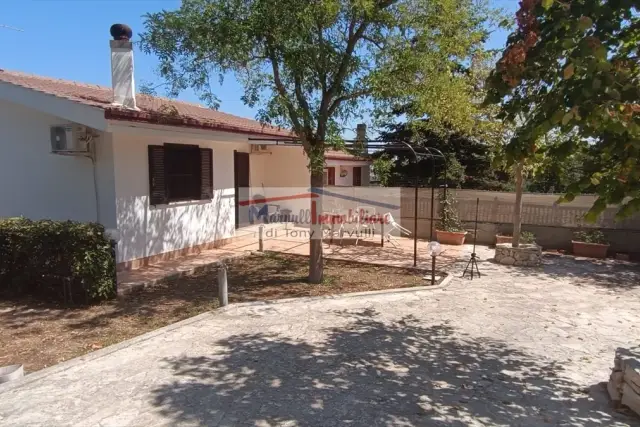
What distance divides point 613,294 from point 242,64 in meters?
7.48

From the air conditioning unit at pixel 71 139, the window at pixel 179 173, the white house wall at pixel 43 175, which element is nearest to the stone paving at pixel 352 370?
the window at pixel 179 173

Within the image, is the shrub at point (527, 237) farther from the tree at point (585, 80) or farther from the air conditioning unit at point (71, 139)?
the air conditioning unit at point (71, 139)

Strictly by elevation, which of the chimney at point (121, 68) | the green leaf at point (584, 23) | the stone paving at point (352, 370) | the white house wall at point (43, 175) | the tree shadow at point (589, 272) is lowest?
the tree shadow at point (589, 272)

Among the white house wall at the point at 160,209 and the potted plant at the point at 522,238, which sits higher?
the white house wall at the point at 160,209

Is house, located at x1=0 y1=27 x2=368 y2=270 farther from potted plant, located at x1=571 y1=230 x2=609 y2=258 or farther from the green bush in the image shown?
potted plant, located at x1=571 y1=230 x2=609 y2=258

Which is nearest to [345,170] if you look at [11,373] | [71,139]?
[71,139]

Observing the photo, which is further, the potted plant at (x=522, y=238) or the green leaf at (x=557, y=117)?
the potted plant at (x=522, y=238)

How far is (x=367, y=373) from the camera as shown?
4.07 metres

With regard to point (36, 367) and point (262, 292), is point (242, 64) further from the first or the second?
point (36, 367)

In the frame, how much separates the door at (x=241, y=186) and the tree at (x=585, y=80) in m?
10.0

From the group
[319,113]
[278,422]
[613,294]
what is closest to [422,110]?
[319,113]

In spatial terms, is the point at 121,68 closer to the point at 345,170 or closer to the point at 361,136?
the point at 361,136

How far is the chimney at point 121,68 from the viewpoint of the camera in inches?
289

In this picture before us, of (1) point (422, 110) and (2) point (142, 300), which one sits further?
(1) point (422, 110)
